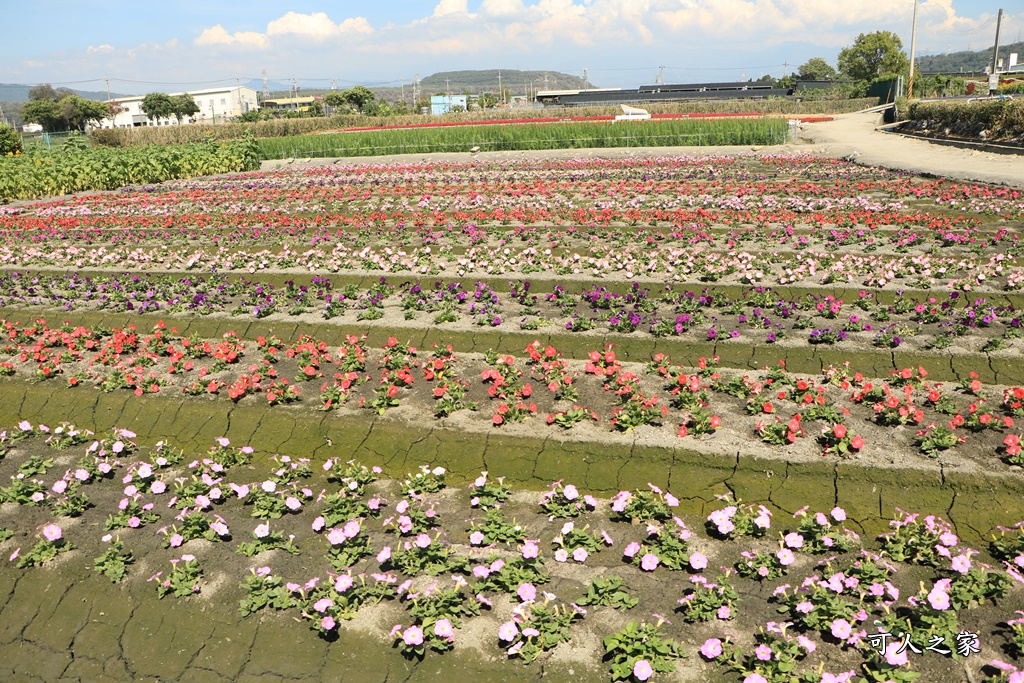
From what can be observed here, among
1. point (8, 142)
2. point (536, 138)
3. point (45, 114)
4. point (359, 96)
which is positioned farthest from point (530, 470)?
point (45, 114)

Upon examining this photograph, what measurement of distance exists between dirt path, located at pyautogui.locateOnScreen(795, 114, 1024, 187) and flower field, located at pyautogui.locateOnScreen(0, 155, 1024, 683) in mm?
9985

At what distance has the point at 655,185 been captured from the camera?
2042cm

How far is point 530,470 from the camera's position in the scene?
5.59 metres

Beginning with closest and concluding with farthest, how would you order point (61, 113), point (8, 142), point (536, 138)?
1. point (8, 142)
2. point (536, 138)
3. point (61, 113)

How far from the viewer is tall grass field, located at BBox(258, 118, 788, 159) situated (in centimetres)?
3409

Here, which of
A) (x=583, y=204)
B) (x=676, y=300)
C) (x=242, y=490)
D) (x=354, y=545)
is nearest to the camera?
(x=354, y=545)

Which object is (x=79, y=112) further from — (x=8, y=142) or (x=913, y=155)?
(x=913, y=155)

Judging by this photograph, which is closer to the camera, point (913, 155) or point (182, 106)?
point (913, 155)

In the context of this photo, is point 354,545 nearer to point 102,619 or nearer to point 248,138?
point 102,619

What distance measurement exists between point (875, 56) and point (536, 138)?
9415cm

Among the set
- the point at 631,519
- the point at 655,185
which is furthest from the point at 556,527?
the point at 655,185

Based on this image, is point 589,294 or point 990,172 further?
point 990,172

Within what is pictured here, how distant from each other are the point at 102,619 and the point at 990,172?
23.4m

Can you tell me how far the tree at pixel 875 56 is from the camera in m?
103
